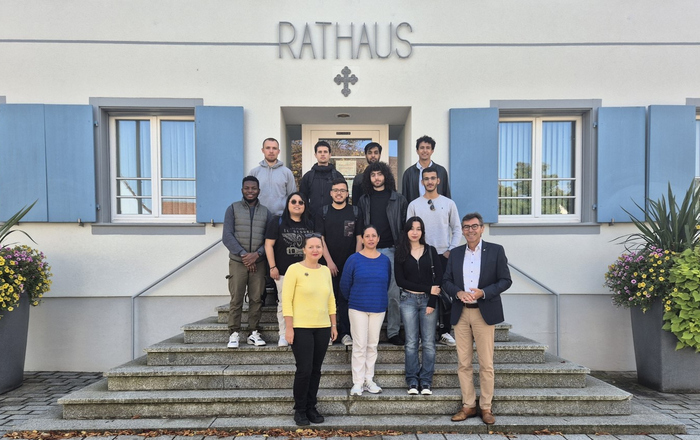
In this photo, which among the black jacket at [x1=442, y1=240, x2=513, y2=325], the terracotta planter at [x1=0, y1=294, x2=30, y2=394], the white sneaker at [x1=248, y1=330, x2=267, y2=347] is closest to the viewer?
the black jacket at [x1=442, y1=240, x2=513, y2=325]

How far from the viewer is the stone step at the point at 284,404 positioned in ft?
12.6

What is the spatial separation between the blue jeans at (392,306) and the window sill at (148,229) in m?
2.87

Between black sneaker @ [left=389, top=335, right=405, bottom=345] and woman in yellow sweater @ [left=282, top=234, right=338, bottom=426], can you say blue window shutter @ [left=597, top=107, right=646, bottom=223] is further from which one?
woman in yellow sweater @ [left=282, top=234, right=338, bottom=426]

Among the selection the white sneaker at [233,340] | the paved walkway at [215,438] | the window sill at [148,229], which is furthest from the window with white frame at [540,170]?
the window sill at [148,229]

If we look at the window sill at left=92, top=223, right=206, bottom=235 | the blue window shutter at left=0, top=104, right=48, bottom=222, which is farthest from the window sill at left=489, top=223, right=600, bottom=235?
the blue window shutter at left=0, top=104, right=48, bottom=222

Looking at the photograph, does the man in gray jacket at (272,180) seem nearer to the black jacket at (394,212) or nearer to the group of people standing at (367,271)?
the group of people standing at (367,271)

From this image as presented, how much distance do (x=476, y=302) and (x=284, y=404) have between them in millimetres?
1963

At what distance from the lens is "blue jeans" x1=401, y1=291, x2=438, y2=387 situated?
3.83 metres

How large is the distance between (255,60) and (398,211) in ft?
10.3

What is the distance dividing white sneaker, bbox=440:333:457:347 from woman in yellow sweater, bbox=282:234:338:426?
1.45 metres

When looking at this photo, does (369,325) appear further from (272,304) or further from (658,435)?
(658,435)

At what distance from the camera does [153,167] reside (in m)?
6.09

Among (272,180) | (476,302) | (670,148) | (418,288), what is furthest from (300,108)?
(670,148)

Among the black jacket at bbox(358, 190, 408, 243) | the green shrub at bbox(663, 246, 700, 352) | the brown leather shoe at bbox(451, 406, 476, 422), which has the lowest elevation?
the brown leather shoe at bbox(451, 406, 476, 422)
